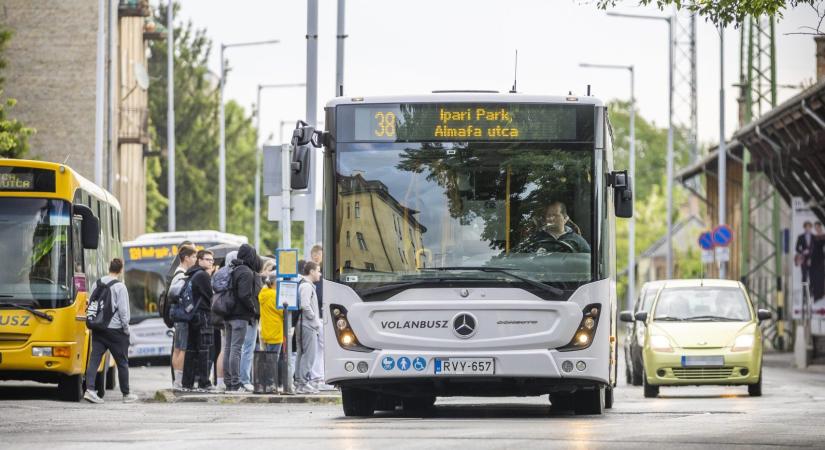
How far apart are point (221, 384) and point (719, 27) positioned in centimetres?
1037

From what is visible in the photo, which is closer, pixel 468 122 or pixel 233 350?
pixel 468 122

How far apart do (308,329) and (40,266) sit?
346 cm

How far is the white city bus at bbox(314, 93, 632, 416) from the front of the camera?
16312 millimetres

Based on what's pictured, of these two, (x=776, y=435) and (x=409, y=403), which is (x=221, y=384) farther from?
(x=776, y=435)

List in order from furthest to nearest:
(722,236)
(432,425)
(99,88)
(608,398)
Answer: (722,236)
(99,88)
(608,398)
(432,425)

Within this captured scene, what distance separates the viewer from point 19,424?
55.7 ft

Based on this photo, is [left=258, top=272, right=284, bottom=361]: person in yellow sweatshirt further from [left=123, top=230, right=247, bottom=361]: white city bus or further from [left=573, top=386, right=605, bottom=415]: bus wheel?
[left=123, top=230, right=247, bottom=361]: white city bus

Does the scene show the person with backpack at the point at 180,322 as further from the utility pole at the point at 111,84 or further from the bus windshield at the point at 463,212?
the utility pole at the point at 111,84

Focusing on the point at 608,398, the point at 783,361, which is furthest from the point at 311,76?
the point at 783,361

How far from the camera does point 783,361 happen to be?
4184 cm

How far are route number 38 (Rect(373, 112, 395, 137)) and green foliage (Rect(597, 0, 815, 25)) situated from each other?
2.27 m

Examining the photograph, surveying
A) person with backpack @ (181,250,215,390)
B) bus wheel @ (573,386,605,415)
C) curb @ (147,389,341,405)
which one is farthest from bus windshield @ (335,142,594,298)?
person with backpack @ (181,250,215,390)

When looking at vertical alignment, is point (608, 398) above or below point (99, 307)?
below

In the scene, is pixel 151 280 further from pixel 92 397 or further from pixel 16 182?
pixel 16 182
